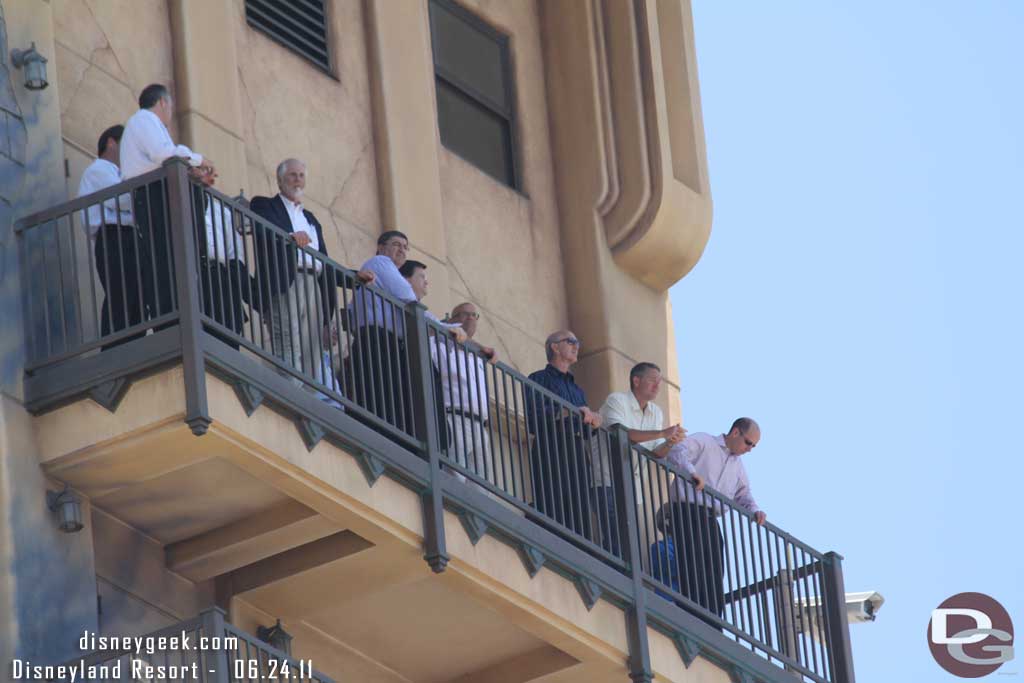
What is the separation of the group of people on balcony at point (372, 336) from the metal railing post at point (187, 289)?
0.11 meters

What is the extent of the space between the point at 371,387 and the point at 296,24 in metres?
4.66

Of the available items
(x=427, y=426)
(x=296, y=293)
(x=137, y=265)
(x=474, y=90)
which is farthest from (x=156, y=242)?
(x=474, y=90)

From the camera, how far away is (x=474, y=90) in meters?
23.1

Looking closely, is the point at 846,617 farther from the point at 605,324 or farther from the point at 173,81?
the point at 173,81

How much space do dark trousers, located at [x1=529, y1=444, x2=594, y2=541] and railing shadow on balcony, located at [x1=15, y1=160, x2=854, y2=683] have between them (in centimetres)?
2

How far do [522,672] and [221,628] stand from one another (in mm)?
3751

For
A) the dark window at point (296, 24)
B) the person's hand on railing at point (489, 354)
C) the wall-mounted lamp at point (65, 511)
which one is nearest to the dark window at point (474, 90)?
the dark window at point (296, 24)

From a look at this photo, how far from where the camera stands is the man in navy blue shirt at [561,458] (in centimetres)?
1856

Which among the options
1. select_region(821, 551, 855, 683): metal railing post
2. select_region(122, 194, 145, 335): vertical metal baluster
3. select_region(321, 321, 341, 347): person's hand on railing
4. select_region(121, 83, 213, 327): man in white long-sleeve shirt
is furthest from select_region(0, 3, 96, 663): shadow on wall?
select_region(821, 551, 855, 683): metal railing post

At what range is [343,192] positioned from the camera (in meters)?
20.9

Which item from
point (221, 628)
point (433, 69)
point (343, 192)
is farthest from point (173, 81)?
point (221, 628)

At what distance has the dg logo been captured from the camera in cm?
2761

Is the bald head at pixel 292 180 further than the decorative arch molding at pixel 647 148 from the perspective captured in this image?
No

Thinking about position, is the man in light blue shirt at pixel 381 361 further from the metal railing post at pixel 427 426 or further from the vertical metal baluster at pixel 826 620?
the vertical metal baluster at pixel 826 620
